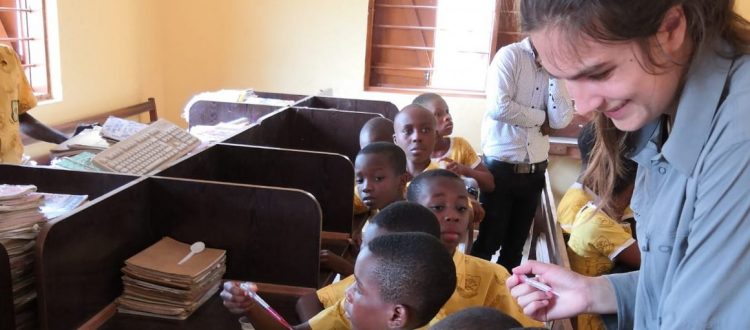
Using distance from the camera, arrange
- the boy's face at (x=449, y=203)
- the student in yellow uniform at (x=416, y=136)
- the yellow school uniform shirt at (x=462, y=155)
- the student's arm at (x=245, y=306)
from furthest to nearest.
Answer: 1. the yellow school uniform shirt at (x=462, y=155)
2. the student in yellow uniform at (x=416, y=136)
3. the boy's face at (x=449, y=203)
4. the student's arm at (x=245, y=306)

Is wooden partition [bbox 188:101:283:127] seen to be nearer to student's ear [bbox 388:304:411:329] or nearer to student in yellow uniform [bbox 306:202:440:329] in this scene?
student in yellow uniform [bbox 306:202:440:329]

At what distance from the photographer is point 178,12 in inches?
188

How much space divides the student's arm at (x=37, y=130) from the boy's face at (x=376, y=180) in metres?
1.46

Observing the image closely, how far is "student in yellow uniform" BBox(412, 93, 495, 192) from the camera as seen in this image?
2836mm

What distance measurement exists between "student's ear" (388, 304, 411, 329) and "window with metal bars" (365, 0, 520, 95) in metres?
3.45

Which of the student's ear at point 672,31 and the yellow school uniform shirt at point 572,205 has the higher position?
the student's ear at point 672,31

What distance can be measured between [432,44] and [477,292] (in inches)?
129

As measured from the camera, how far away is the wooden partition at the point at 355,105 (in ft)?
11.7

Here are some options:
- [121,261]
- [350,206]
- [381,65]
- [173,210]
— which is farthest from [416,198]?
[381,65]

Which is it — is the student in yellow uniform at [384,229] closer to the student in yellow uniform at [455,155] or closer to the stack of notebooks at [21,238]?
the stack of notebooks at [21,238]

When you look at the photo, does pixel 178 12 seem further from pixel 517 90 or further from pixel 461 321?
pixel 461 321

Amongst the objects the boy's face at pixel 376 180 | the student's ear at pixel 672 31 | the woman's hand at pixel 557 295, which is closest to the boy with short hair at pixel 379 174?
the boy's face at pixel 376 180

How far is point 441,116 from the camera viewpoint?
10.7 feet

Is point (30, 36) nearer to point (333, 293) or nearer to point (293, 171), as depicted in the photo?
point (293, 171)
